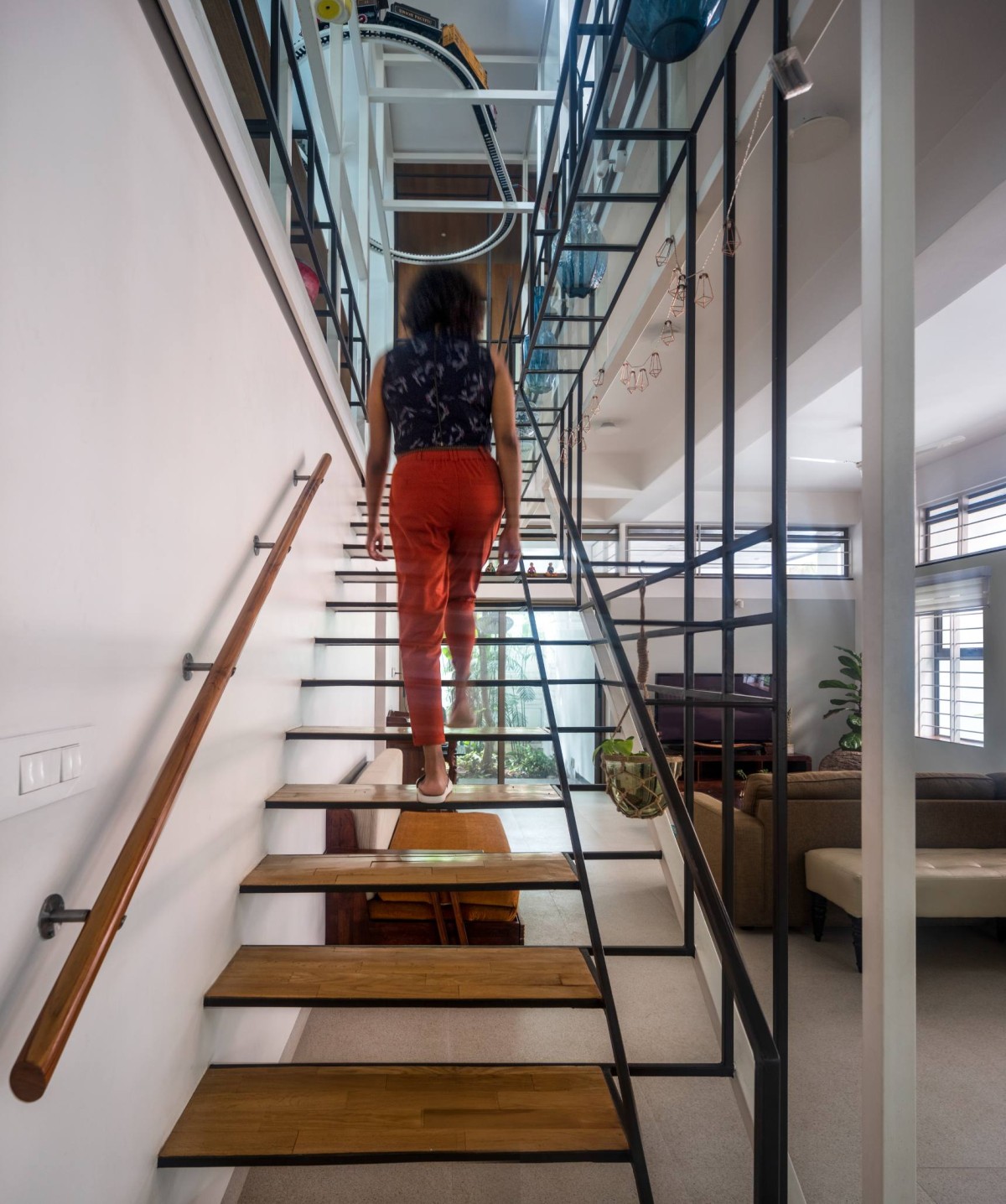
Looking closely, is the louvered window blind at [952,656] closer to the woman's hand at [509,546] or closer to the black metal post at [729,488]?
the black metal post at [729,488]

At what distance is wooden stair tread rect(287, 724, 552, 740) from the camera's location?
260cm

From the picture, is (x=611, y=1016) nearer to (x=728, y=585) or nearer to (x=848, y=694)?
(x=728, y=585)

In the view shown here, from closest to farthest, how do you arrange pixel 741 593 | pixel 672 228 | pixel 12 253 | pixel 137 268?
pixel 12 253, pixel 137 268, pixel 672 228, pixel 741 593

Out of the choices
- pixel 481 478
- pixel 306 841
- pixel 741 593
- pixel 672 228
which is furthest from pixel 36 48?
pixel 741 593

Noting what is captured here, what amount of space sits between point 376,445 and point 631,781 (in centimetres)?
119

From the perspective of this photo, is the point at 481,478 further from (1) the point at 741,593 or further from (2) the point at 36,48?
(1) the point at 741,593

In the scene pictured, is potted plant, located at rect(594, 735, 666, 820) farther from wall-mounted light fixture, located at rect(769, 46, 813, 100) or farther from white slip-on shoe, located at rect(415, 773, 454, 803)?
wall-mounted light fixture, located at rect(769, 46, 813, 100)

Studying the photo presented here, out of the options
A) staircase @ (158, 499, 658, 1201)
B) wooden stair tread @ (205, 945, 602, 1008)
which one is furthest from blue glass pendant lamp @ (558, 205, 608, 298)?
wooden stair tread @ (205, 945, 602, 1008)

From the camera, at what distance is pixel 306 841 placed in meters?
3.16

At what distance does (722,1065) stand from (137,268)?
2.20 metres

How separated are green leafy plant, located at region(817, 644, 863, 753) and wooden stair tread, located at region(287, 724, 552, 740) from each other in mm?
6762

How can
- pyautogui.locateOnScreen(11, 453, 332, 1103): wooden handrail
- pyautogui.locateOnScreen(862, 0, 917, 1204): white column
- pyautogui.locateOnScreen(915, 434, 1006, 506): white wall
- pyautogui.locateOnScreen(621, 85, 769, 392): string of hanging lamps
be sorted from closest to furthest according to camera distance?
pyautogui.locateOnScreen(11, 453, 332, 1103): wooden handrail → pyautogui.locateOnScreen(862, 0, 917, 1204): white column → pyautogui.locateOnScreen(621, 85, 769, 392): string of hanging lamps → pyautogui.locateOnScreen(915, 434, 1006, 506): white wall

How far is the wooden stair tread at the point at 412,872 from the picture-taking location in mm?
2150

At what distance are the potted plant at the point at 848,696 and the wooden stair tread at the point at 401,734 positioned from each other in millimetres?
6647
